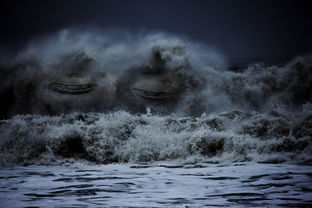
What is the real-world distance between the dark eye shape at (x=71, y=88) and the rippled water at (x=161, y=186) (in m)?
2.92

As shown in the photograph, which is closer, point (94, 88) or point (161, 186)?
point (161, 186)

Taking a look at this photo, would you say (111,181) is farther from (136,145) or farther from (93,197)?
(136,145)

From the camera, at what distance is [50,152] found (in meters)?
4.81

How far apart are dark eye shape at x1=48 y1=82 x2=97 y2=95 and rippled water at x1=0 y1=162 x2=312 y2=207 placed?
2.92 metres

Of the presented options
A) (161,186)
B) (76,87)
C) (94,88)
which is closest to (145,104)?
(94,88)

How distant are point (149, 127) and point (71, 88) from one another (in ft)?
7.92

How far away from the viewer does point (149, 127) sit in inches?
203

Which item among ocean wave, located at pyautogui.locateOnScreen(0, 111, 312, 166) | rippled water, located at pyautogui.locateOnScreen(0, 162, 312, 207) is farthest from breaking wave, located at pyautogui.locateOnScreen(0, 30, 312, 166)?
rippled water, located at pyautogui.locateOnScreen(0, 162, 312, 207)

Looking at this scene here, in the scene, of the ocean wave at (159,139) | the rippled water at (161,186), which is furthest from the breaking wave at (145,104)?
the rippled water at (161,186)

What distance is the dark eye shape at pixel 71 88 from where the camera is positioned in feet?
22.9

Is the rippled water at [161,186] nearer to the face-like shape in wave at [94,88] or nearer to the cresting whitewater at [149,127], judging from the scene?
the cresting whitewater at [149,127]

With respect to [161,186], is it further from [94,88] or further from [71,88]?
[71,88]

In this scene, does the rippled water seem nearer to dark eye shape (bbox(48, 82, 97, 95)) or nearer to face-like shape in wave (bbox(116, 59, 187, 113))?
face-like shape in wave (bbox(116, 59, 187, 113))

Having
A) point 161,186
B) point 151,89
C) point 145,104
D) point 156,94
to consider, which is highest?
point 151,89
